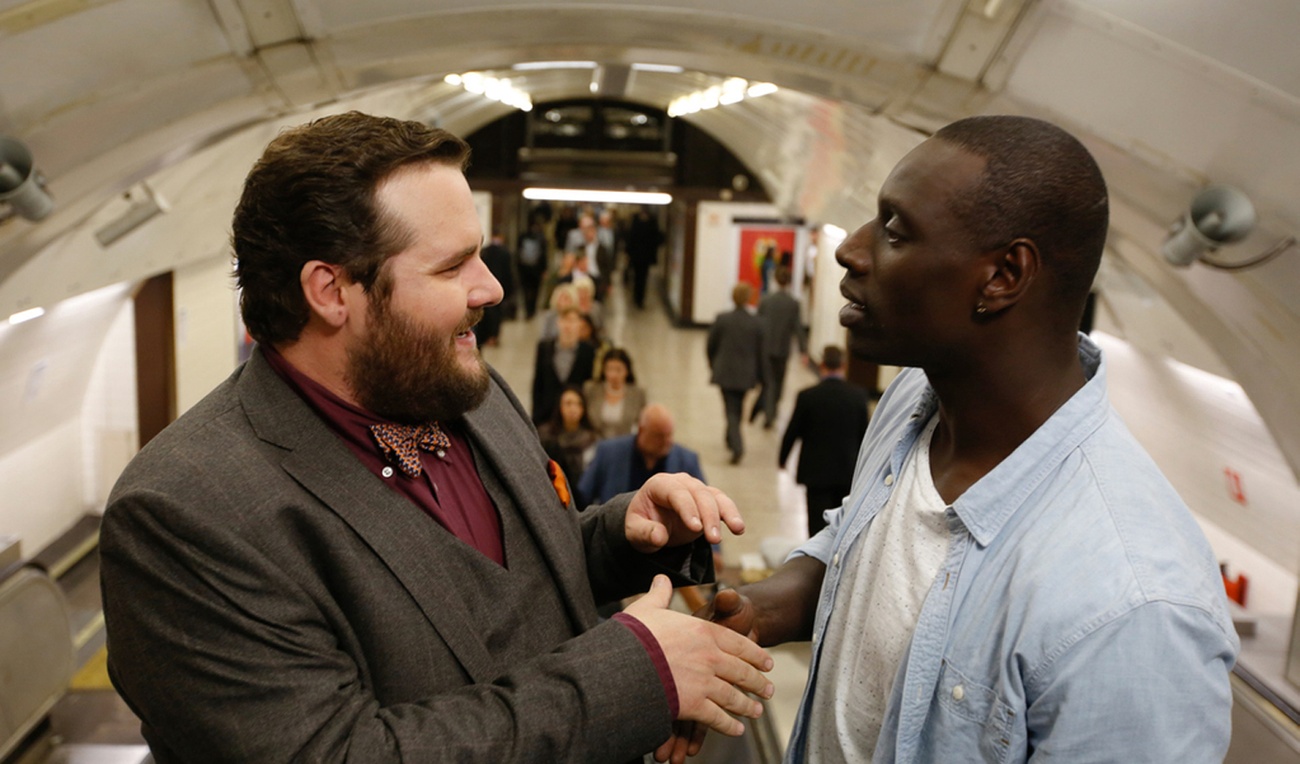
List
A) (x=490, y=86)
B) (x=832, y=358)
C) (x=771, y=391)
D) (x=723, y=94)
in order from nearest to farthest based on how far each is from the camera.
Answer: (x=832, y=358) < (x=723, y=94) < (x=490, y=86) < (x=771, y=391)

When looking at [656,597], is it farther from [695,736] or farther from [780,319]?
[780,319]

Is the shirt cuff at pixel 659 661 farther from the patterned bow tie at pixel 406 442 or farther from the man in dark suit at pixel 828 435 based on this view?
the man in dark suit at pixel 828 435

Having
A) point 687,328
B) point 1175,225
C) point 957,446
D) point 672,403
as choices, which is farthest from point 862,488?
point 687,328

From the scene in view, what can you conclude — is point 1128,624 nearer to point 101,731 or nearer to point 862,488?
point 862,488

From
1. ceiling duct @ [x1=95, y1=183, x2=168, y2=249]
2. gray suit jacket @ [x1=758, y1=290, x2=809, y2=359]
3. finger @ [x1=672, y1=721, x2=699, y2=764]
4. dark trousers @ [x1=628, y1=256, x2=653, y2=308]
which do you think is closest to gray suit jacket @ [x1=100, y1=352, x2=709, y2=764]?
finger @ [x1=672, y1=721, x2=699, y2=764]

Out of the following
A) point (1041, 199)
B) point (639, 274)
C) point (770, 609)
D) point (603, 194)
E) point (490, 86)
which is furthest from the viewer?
point (639, 274)

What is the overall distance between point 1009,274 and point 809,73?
3592mm

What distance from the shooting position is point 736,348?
434 inches

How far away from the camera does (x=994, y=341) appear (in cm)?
177

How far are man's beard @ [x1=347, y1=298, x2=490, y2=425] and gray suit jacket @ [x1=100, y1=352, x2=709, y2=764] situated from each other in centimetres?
11

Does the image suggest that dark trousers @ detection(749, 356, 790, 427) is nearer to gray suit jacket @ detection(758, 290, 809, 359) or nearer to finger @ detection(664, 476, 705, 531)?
gray suit jacket @ detection(758, 290, 809, 359)

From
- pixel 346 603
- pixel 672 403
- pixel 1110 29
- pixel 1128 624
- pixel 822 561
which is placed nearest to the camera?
pixel 1128 624

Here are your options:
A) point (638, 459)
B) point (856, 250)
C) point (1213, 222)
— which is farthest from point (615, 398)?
point (856, 250)

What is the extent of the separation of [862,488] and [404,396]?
0.87 meters
